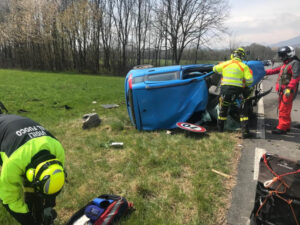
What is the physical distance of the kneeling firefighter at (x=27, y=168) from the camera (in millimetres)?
1806

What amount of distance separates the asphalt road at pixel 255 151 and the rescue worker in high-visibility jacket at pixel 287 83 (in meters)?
0.30

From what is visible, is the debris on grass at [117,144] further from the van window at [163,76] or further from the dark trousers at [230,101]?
the dark trousers at [230,101]

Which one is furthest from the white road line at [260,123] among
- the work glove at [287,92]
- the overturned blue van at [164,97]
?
the overturned blue van at [164,97]

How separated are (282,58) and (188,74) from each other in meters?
2.33

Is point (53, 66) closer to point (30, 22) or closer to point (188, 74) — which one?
point (30, 22)

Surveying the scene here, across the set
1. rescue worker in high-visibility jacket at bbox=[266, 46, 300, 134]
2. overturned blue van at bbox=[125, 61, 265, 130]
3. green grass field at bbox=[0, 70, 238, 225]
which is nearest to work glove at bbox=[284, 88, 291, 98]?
rescue worker in high-visibility jacket at bbox=[266, 46, 300, 134]

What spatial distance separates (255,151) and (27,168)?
13.0ft

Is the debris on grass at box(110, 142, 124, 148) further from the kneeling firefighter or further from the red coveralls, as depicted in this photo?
the red coveralls

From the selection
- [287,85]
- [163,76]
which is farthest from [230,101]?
[163,76]

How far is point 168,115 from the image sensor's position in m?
5.32

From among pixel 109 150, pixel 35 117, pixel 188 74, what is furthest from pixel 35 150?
pixel 35 117

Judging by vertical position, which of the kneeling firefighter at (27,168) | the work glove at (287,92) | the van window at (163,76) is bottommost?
the kneeling firefighter at (27,168)

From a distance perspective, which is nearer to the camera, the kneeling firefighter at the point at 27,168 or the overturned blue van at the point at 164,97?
the kneeling firefighter at the point at 27,168

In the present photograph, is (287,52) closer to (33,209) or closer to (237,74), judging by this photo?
(237,74)
